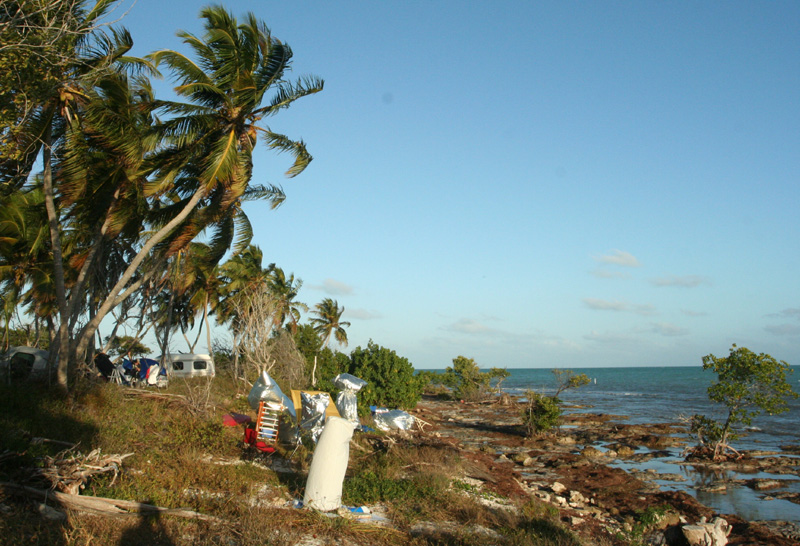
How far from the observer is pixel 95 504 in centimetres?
672

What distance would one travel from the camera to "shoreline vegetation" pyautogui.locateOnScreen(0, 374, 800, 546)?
263 inches

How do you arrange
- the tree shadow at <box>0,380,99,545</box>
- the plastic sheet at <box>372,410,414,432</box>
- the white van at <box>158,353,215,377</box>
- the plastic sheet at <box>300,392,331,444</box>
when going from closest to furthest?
the tree shadow at <box>0,380,99,545</box>, the plastic sheet at <box>300,392,331,444</box>, the plastic sheet at <box>372,410,414,432</box>, the white van at <box>158,353,215,377</box>

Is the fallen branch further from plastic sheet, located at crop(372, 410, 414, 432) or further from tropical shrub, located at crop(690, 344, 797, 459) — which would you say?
tropical shrub, located at crop(690, 344, 797, 459)

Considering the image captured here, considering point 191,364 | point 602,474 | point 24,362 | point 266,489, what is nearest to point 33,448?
point 266,489

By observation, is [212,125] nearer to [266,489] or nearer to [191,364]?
[266,489]

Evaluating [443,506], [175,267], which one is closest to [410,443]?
[443,506]

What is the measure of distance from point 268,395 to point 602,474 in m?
9.29

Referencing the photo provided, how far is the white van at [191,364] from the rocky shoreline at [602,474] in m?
12.0

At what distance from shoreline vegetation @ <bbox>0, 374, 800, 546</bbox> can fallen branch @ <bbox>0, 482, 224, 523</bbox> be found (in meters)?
0.02

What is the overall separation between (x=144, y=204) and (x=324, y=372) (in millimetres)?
10535

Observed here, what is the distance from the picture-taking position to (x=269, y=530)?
678 cm

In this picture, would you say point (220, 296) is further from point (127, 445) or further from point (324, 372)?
point (127, 445)

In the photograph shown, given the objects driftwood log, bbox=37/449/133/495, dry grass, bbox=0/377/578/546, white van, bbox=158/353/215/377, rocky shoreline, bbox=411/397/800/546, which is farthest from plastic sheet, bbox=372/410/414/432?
white van, bbox=158/353/215/377

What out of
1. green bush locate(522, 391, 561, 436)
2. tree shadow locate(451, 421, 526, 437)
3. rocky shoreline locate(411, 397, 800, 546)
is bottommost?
tree shadow locate(451, 421, 526, 437)
